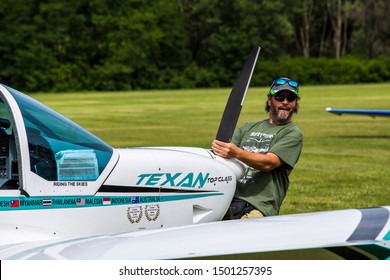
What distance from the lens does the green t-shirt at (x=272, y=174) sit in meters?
5.15

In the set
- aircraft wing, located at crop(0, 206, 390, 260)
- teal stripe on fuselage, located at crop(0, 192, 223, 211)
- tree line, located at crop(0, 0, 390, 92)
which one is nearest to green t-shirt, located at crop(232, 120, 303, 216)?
teal stripe on fuselage, located at crop(0, 192, 223, 211)

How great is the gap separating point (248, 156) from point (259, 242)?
1.50m

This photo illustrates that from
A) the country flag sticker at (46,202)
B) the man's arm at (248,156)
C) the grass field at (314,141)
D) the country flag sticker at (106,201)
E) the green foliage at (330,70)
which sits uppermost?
the man's arm at (248,156)

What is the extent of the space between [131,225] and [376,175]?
8.78 meters

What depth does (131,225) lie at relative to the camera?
14.9 feet

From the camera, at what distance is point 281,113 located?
17.3ft

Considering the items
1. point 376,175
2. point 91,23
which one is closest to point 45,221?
point 376,175

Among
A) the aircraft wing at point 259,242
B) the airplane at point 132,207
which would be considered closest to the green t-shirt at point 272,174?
the airplane at point 132,207

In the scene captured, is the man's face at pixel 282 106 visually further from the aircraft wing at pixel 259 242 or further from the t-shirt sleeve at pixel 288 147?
the aircraft wing at pixel 259 242

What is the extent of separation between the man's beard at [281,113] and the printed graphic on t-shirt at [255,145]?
124mm

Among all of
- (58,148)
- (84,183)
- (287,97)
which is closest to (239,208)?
(287,97)

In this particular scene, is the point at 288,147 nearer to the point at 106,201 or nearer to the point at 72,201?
the point at 106,201

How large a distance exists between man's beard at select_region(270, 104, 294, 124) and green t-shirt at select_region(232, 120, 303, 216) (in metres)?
0.04
